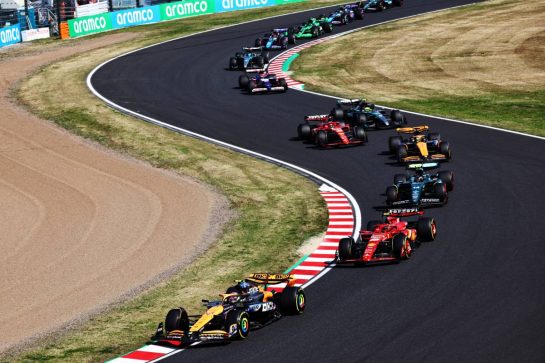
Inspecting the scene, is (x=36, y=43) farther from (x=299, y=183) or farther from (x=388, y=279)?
(x=388, y=279)

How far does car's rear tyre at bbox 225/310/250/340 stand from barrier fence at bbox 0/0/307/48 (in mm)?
54464

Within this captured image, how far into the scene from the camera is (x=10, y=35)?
71688mm

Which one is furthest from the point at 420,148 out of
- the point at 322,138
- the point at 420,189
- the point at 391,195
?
the point at 391,195

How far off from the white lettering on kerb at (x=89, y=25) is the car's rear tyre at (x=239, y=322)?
5757 cm

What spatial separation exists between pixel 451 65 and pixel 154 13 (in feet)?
97.5

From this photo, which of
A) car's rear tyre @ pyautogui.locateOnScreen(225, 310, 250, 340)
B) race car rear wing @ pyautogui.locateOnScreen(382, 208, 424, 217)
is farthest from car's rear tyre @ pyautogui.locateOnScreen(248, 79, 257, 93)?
car's rear tyre @ pyautogui.locateOnScreen(225, 310, 250, 340)

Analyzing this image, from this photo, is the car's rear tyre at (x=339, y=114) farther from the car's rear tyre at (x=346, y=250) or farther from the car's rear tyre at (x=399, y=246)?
the car's rear tyre at (x=399, y=246)

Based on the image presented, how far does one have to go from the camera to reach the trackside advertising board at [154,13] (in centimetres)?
7606

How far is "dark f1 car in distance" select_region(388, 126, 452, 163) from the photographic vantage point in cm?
3750

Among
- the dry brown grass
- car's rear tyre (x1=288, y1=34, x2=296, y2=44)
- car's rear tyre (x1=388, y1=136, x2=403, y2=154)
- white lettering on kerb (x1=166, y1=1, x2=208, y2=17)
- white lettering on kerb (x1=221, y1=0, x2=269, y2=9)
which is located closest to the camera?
car's rear tyre (x1=388, y1=136, x2=403, y2=154)

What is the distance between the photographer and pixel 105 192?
118 ft

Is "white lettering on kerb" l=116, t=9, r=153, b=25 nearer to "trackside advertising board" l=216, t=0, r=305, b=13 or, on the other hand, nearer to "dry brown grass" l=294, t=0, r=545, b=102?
"trackside advertising board" l=216, t=0, r=305, b=13

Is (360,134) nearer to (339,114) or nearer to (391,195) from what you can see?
(339,114)

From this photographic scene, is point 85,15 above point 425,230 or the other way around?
above
